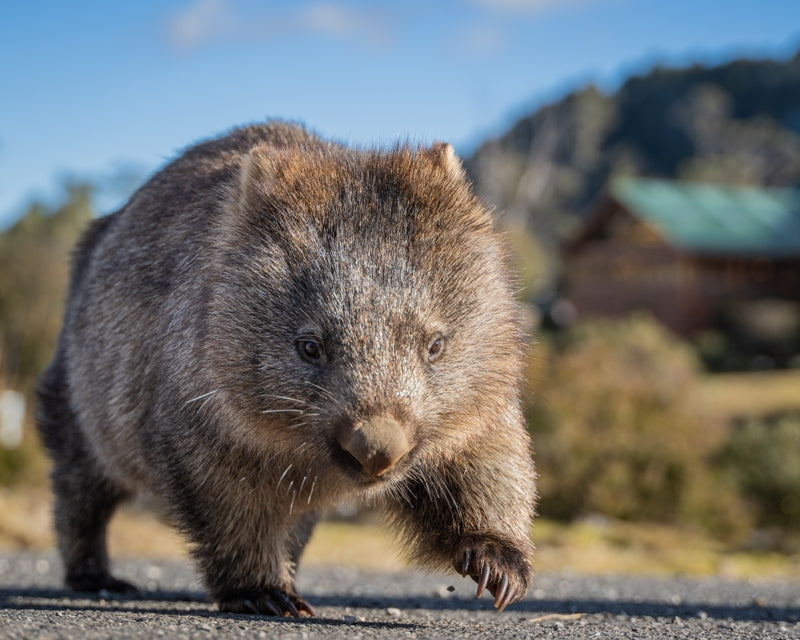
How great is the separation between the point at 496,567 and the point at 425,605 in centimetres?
165

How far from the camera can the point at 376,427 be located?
3.24m

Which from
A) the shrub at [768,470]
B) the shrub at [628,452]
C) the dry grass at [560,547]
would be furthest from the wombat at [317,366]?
the shrub at [768,470]

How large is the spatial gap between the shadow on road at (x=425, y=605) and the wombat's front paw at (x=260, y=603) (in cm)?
18

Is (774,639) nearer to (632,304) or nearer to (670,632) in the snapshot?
(670,632)

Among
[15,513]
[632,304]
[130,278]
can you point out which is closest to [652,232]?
[632,304]

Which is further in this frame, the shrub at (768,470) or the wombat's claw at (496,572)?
the shrub at (768,470)

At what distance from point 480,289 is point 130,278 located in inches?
76.7

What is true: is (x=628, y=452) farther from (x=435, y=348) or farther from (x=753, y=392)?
(x=753, y=392)

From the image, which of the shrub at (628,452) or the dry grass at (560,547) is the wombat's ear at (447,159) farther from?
the shrub at (628,452)

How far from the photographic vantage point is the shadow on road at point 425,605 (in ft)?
15.8

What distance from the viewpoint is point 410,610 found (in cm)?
517

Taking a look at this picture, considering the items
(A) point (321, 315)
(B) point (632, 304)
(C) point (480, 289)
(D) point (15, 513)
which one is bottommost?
(D) point (15, 513)

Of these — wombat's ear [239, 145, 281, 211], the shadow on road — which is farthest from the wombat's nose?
the shadow on road

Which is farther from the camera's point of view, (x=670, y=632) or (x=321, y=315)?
(x=670, y=632)
